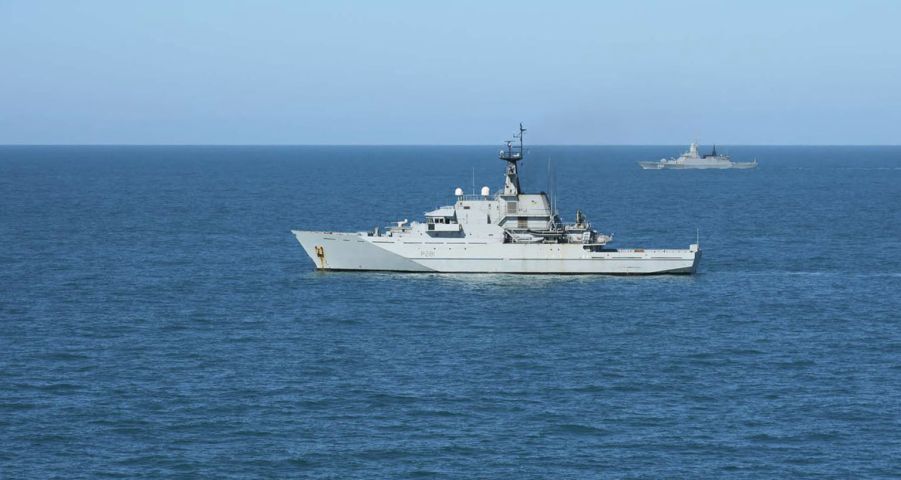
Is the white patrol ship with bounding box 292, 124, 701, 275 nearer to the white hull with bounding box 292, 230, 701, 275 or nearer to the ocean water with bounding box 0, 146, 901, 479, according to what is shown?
the white hull with bounding box 292, 230, 701, 275

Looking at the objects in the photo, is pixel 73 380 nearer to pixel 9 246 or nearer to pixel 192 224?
pixel 9 246

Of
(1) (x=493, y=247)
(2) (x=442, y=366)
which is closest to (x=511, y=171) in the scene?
(1) (x=493, y=247)

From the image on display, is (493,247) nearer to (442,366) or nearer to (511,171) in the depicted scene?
(511,171)

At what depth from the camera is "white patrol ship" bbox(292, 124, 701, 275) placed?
7344 centimetres

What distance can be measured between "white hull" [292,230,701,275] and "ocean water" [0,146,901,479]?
1.10 m

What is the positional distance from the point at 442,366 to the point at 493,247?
79.1ft

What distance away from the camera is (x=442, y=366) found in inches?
1971

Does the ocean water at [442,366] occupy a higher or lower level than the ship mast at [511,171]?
lower

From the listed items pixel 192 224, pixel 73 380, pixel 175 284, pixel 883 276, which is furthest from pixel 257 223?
pixel 73 380

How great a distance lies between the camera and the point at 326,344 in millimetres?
54594

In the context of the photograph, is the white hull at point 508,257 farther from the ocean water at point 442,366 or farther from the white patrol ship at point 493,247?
the ocean water at point 442,366

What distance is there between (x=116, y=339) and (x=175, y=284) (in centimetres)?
1705

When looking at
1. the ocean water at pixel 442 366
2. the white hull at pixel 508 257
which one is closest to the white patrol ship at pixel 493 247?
the white hull at pixel 508 257

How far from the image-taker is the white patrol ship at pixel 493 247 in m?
73.4
